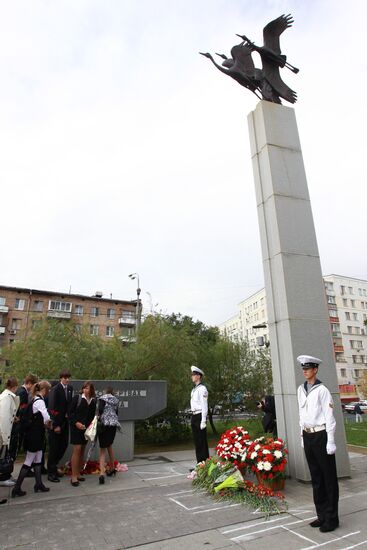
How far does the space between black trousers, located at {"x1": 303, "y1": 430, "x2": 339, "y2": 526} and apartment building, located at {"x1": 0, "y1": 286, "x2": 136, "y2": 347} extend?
34790mm

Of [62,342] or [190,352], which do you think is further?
[190,352]

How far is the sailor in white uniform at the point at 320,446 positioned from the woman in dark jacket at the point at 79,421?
351cm

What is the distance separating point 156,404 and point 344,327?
2122 inches

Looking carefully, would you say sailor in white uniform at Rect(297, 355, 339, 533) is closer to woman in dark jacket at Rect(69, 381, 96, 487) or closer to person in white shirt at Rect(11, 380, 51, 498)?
woman in dark jacket at Rect(69, 381, 96, 487)

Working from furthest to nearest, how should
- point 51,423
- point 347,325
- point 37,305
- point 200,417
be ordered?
1. point 347,325
2. point 37,305
3. point 200,417
4. point 51,423

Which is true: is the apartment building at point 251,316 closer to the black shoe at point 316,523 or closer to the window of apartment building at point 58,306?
the window of apartment building at point 58,306

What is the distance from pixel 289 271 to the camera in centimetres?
673

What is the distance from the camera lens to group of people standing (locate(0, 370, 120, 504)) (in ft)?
18.1

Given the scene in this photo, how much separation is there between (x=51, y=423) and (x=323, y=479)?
4.17 m

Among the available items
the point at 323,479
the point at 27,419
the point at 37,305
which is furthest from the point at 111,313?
the point at 323,479

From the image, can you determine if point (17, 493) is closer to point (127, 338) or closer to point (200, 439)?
point (200, 439)

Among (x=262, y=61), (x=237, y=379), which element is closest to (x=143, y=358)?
(x=237, y=379)

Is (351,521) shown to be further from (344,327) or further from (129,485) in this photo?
(344,327)

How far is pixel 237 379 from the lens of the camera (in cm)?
1471
